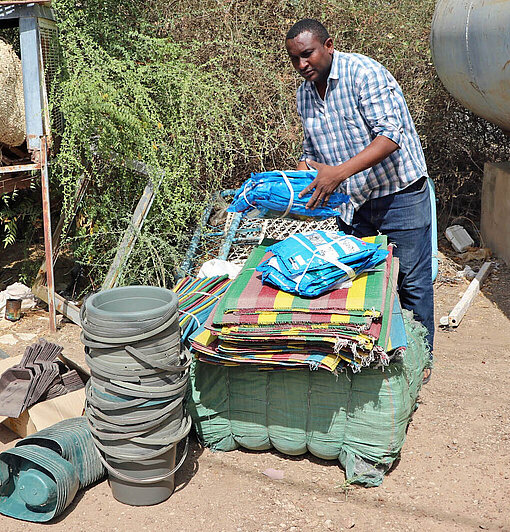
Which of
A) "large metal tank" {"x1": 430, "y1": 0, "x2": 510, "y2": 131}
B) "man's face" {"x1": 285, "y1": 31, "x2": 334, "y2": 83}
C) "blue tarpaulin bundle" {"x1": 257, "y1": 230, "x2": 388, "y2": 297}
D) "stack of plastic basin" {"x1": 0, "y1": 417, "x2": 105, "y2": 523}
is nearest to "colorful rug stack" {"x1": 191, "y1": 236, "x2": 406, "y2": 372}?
"blue tarpaulin bundle" {"x1": 257, "y1": 230, "x2": 388, "y2": 297}

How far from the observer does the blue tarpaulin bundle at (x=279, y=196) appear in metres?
→ 3.15

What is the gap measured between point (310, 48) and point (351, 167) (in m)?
0.65

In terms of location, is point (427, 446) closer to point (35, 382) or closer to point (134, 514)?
point (134, 514)

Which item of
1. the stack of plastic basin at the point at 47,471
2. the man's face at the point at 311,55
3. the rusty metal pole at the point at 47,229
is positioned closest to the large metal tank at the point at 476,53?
the man's face at the point at 311,55

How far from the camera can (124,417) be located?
265 cm

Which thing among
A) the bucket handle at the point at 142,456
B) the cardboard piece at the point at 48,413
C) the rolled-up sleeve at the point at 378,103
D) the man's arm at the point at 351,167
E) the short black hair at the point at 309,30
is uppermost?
the short black hair at the point at 309,30

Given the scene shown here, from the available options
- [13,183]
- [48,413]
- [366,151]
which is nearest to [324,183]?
[366,151]

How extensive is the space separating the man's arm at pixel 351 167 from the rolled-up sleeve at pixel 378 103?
2.5 inches

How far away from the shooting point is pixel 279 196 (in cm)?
315

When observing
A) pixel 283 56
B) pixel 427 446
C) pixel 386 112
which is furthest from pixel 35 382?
pixel 283 56

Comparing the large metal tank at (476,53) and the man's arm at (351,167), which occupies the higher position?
the large metal tank at (476,53)

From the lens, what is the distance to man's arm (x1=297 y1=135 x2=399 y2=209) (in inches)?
120

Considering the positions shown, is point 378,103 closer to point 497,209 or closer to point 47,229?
point 47,229

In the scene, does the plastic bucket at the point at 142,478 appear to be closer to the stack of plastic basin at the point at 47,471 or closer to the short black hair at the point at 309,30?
the stack of plastic basin at the point at 47,471
